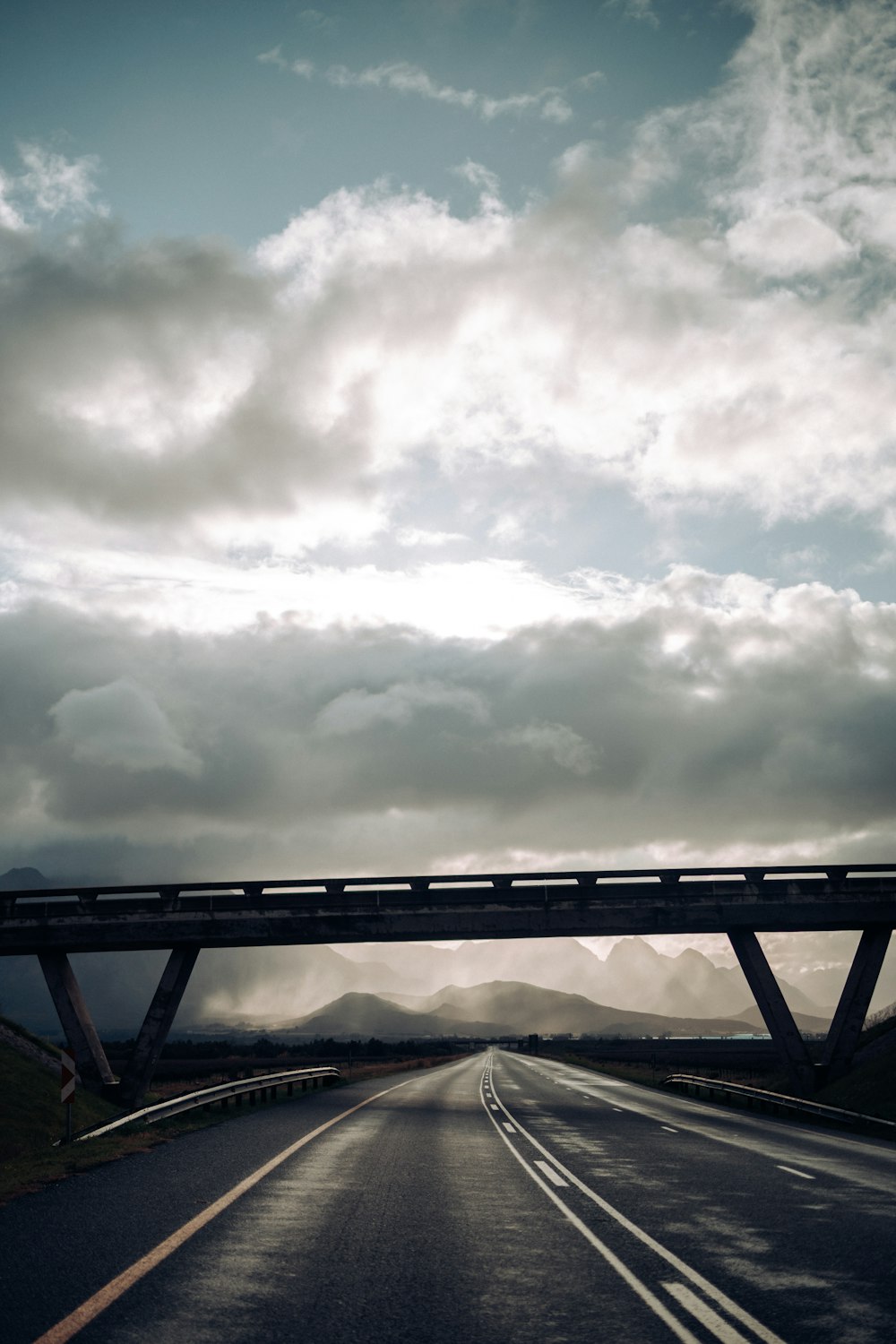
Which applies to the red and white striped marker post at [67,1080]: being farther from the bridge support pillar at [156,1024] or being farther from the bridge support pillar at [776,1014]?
the bridge support pillar at [776,1014]

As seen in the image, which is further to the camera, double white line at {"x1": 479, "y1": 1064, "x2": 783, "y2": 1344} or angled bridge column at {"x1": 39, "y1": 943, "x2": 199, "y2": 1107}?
angled bridge column at {"x1": 39, "y1": 943, "x2": 199, "y2": 1107}

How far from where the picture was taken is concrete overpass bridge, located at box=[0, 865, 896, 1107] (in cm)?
3256

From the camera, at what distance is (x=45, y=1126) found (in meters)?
26.2

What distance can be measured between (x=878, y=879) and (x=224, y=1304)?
30547 millimetres

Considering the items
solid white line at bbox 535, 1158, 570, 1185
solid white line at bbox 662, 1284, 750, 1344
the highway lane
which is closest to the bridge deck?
the highway lane

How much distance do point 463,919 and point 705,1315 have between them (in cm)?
2675

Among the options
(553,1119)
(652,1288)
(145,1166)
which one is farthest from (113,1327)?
(553,1119)

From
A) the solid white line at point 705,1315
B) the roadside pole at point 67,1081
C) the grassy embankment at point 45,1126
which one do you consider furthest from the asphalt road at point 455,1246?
the roadside pole at point 67,1081

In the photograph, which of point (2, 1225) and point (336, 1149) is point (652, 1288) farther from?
point (336, 1149)

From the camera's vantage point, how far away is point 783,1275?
25.4ft

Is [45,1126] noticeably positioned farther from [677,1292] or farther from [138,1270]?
[677,1292]

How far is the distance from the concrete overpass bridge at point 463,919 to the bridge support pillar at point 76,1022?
0.05m

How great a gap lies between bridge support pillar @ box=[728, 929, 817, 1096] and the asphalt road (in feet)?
53.0

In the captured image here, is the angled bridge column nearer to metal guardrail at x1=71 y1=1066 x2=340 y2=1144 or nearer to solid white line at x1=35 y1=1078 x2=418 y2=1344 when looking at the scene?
metal guardrail at x1=71 y1=1066 x2=340 y2=1144
